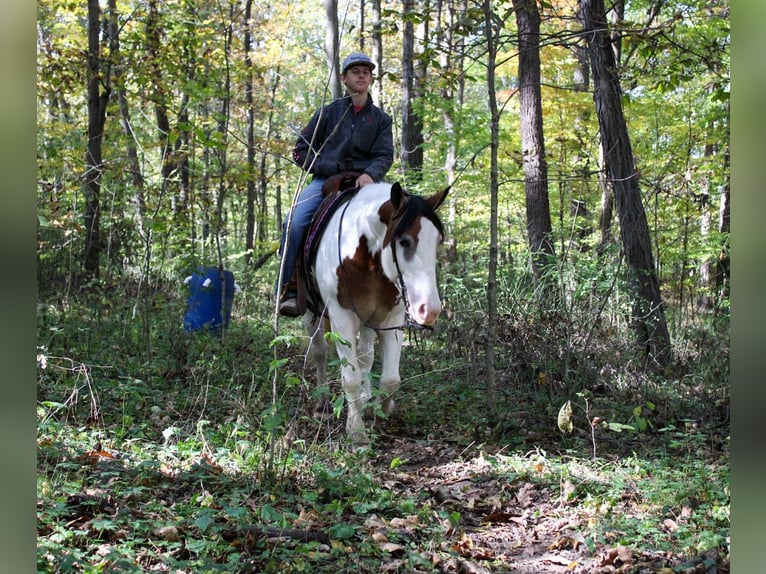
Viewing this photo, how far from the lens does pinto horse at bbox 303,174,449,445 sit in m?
5.02

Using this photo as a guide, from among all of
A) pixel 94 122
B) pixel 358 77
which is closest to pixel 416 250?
pixel 358 77

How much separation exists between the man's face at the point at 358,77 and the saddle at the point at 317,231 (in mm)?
779

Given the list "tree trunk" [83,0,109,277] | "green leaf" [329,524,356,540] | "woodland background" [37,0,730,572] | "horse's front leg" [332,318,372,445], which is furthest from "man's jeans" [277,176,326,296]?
"tree trunk" [83,0,109,277]

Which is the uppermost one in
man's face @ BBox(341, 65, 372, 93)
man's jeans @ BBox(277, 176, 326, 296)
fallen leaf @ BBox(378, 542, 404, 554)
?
man's face @ BBox(341, 65, 372, 93)

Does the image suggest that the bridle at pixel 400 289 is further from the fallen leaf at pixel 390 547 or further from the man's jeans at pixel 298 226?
the fallen leaf at pixel 390 547

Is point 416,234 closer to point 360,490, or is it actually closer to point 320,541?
point 360,490

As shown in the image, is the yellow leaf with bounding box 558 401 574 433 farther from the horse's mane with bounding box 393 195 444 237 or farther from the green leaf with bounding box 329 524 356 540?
the green leaf with bounding box 329 524 356 540

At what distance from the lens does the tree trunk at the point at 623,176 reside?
26.5 feet

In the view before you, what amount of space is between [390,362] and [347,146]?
216 centimetres

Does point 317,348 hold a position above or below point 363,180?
below

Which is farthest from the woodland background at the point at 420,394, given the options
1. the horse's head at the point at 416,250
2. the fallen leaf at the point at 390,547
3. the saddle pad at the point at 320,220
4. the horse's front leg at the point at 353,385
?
the saddle pad at the point at 320,220

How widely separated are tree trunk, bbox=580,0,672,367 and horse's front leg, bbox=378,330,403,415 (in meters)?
3.50

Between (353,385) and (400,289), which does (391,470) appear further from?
(400,289)

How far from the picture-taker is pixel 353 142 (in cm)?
653
